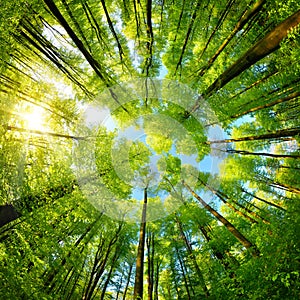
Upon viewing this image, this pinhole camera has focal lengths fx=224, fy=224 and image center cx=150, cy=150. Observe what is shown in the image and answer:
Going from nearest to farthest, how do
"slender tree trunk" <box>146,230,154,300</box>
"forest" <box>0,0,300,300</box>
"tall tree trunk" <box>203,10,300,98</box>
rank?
"tall tree trunk" <box>203,10,300,98</box>
"forest" <box>0,0,300,300</box>
"slender tree trunk" <box>146,230,154,300</box>

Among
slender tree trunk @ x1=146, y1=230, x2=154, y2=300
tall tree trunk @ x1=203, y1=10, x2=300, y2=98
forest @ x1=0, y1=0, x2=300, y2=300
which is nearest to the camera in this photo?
tall tree trunk @ x1=203, y1=10, x2=300, y2=98

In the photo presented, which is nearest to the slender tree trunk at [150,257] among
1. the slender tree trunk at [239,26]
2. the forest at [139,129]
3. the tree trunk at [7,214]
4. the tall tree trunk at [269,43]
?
the forest at [139,129]

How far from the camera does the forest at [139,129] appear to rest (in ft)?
10.6

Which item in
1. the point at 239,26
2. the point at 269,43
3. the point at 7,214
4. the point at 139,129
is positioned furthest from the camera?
the point at 139,129

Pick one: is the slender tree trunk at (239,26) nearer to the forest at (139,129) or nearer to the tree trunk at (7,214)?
the forest at (139,129)

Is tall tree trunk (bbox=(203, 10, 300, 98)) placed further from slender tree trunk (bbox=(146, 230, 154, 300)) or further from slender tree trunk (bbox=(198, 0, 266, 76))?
slender tree trunk (bbox=(146, 230, 154, 300))

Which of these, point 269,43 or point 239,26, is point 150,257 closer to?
point 239,26

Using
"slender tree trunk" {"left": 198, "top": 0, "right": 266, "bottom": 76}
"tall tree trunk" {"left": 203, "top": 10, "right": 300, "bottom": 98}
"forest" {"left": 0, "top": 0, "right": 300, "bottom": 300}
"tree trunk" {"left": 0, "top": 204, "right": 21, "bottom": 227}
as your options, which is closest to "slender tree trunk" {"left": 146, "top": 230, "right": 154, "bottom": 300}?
"forest" {"left": 0, "top": 0, "right": 300, "bottom": 300}

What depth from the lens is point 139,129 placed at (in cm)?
846

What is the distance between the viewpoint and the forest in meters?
3.22

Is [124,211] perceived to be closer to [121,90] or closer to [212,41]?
[121,90]

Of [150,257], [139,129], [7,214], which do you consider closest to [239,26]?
[7,214]

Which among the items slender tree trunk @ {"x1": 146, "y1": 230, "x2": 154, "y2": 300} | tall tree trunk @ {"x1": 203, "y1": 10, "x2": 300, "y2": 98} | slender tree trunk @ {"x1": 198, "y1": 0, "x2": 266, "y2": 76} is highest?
slender tree trunk @ {"x1": 198, "y1": 0, "x2": 266, "y2": 76}

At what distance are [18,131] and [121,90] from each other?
289cm
